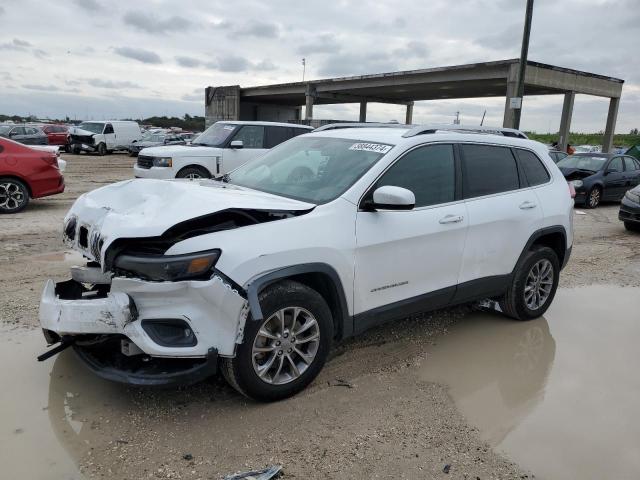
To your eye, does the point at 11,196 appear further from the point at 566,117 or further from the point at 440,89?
the point at 440,89

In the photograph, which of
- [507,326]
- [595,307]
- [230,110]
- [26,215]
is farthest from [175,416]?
[230,110]

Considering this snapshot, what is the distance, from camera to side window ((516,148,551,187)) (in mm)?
5043

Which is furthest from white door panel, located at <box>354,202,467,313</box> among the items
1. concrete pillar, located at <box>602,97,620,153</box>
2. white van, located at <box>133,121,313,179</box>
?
concrete pillar, located at <box>602,97,620,153</box>

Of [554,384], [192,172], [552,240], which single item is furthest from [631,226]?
[192,172]

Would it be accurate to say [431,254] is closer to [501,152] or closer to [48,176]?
[501,152]

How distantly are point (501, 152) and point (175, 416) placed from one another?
3560 mm

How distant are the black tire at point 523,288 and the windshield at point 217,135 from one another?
7.87m

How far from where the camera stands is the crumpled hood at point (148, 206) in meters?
3.08

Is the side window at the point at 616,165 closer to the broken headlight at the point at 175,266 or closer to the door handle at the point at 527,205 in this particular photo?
the door handle at the point at 527,205

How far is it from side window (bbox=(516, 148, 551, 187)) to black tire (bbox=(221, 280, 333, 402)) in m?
2.72

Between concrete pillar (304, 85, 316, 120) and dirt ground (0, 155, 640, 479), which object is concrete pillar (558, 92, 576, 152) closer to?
concrete pillar (304, 85, 316, 120)

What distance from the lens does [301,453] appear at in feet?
9.75

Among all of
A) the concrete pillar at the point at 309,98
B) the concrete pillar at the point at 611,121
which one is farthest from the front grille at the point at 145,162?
the concrete pillar at the point at 309,98

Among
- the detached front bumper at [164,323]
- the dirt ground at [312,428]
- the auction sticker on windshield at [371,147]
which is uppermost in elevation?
the auction sticker on windshield at [371,147]
